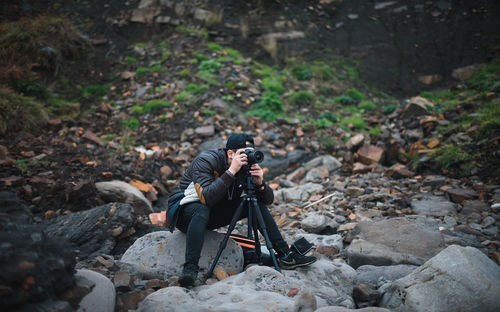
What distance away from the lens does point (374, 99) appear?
30.9 feet

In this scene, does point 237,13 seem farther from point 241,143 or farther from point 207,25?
point 241,143

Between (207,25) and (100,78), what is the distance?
4278mm

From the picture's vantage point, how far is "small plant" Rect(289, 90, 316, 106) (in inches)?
333

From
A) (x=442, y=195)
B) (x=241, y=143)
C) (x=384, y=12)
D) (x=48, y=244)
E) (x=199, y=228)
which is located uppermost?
(x=384, y=12)

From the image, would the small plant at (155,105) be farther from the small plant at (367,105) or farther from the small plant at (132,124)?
the small plant at (367,105)

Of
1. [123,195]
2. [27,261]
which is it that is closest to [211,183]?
[27,261]

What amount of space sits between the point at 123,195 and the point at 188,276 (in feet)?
8.59

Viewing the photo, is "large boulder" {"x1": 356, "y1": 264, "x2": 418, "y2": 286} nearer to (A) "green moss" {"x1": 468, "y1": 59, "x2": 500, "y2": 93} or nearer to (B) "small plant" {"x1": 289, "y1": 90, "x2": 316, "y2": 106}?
(B) "small plant" {"x1": 289, "y1": 90, "x2": 316, "y2": 106}

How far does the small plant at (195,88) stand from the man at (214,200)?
17.5 feet

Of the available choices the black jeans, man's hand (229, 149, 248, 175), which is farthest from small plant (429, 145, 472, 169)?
man's hand (229, 149, 248, 175)

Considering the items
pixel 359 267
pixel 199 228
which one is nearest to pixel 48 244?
pixel 199 228

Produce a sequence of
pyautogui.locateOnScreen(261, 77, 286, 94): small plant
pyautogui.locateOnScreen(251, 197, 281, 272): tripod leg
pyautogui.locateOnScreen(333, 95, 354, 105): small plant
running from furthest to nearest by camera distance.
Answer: pyautogui.locateOnScreen(333, 95, 354, 105): small plant < pyautogui.locateOnScreen(261, 77, 286, 94): small plant < pyautogui.locateOnScreen(251, 197, 281, 272): tripod leg

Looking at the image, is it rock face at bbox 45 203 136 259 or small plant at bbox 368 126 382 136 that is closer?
rock face at bbox 45 203 136 259

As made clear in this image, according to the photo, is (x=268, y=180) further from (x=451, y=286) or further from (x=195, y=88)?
(x=451, y=286)
